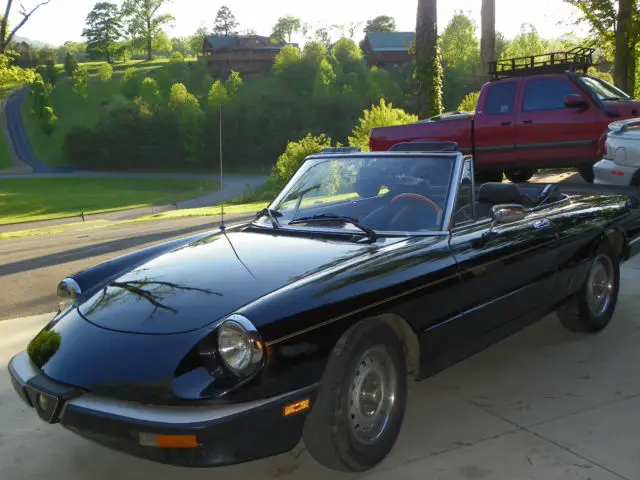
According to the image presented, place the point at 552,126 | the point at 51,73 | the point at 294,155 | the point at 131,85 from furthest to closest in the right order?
the point at 51,73 → the point at 131,85 → the point at 294,155 → the point at 552,126

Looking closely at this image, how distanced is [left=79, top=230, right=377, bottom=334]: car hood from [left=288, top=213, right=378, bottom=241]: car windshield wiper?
6.9 inches

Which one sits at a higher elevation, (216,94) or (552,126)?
(216,94)

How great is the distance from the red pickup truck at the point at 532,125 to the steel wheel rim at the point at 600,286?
6.66 m

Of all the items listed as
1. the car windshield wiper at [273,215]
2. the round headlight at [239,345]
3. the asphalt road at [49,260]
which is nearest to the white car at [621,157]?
the car windshield wiper at [273,215]

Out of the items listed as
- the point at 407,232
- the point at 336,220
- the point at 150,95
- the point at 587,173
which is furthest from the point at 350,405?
the point at 150,95

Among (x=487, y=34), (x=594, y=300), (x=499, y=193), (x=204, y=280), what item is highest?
(x=487, y=34)

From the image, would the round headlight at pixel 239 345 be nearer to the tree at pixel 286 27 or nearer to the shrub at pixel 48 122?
the shrub at pixel 48 122

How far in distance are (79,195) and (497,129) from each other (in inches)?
1854

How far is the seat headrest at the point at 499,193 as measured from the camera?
4.53 metres

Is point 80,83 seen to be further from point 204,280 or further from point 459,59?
point 204,280

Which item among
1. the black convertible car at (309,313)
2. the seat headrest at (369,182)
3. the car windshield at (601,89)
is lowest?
the black convertible car at (309,313)

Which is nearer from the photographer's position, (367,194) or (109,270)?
(109,270)

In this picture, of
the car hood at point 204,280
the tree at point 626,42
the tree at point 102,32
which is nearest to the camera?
the car hood at point 204,280

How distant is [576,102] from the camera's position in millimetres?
11359
